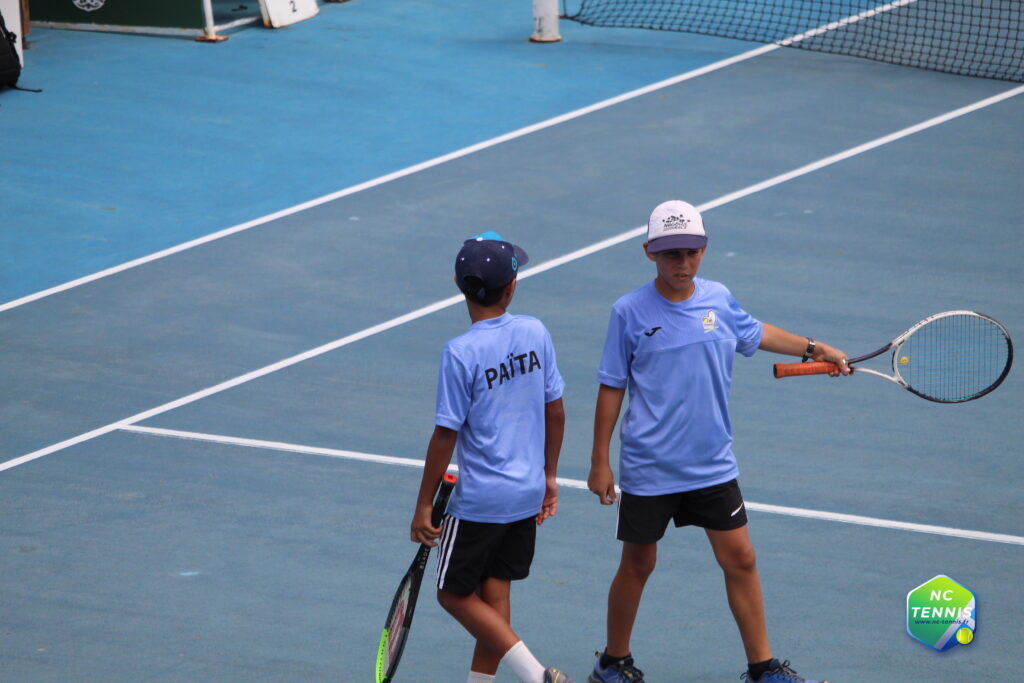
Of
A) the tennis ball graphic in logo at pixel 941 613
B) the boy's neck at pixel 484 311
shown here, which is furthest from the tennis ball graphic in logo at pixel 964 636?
the boy's neck at pixel 484 311

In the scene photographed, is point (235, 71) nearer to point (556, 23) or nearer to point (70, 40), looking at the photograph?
point (70, 40)

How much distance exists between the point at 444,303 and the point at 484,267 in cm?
475

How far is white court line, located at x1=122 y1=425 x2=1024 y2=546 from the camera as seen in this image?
253 inches

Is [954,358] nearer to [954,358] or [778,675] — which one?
[954,358]

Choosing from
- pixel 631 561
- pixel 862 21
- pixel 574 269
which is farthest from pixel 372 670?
pixel 862 21

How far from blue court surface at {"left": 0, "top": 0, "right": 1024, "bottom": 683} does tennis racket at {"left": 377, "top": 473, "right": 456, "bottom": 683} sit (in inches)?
16.2

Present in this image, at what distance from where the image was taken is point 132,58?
15.1 meters

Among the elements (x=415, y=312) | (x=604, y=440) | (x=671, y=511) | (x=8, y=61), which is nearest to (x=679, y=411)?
(x=604, y=440)

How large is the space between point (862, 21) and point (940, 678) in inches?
455

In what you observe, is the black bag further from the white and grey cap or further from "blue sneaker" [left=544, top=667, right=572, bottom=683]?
"blue sneaker" [left=544, top=667, right=572, bottom=683]

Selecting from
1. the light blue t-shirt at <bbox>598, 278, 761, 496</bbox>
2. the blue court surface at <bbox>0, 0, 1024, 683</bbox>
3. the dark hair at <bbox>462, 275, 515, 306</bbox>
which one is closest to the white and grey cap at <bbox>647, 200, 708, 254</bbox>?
the light blue t-shirt at <bbox>598, 278, 761, 496</bbox>

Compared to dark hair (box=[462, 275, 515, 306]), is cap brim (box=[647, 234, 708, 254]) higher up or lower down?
higher up

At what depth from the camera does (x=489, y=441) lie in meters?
4.79

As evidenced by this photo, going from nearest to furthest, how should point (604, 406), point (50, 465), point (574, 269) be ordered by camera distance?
point (604, 406) < point (50, 465) < point (574, 269)
